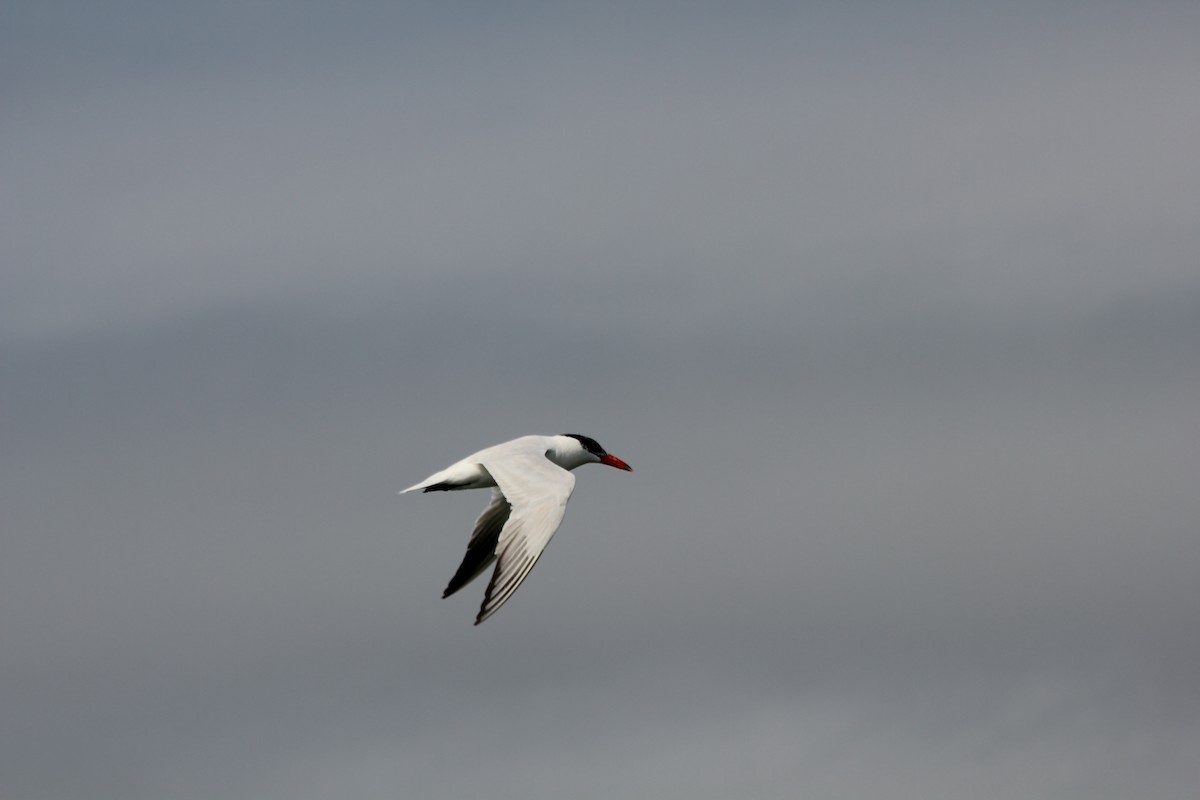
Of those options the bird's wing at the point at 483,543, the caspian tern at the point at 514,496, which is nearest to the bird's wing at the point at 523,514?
the caspian tern at the point at 514,496

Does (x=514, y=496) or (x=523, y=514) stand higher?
(x=514, y=496)

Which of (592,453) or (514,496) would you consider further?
(592,453)

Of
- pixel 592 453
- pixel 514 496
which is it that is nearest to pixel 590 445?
pixel 592 453

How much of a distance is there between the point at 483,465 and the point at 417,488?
94 cm

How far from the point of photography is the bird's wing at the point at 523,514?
60.7 feet

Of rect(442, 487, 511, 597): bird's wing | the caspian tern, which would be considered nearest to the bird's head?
the caspian tern

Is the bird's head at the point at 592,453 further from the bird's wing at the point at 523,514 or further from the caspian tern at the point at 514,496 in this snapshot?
the bird's wing at the point at 523,514

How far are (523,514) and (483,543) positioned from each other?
3.67m

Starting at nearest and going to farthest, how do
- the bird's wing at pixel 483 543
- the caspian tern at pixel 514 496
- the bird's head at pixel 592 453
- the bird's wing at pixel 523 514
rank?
the bird's wing at pixel 523 514
the caspian tern at pixel 514 496
the bird's wing at pixel 483 543
the bird's head at pixel 592 453

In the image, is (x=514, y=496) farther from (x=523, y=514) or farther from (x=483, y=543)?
(x=483, y=543)

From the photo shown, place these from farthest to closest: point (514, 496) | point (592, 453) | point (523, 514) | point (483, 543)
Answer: point (592, 453), point (483, 543), point (514, 496), point (523, 514)

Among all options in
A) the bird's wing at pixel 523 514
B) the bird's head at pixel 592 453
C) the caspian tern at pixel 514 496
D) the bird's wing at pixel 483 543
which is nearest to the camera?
the bird's wing at pixel 523 514

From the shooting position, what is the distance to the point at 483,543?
23.4 m

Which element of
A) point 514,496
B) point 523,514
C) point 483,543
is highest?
point 514,496
